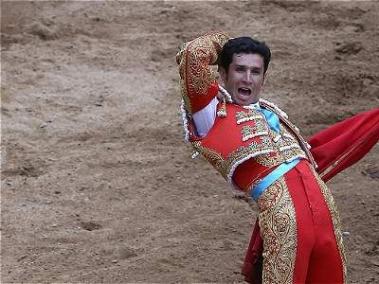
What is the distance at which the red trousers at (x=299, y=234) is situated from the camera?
3.42 metres

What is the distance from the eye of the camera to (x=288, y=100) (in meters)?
6.74

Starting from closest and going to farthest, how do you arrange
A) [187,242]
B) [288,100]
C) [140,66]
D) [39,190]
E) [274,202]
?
[274,202], [187,242], [39,190], [288,100], [140,66]

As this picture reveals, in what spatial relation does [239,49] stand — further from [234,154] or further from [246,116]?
[234,154]

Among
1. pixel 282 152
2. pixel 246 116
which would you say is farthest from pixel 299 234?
pixel 246 116

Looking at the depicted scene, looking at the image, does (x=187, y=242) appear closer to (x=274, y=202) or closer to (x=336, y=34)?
(x=274, y=202)

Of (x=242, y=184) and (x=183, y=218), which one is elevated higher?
(x=242, y=184)

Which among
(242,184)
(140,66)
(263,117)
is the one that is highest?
(263,117)

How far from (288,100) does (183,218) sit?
173 cm

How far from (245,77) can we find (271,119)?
0.21m

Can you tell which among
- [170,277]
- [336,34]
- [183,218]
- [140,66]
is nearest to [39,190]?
[183,218]

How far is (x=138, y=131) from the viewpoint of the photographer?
640 cm

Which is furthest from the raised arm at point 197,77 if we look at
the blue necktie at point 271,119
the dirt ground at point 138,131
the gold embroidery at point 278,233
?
the dirt ground at point 138,131

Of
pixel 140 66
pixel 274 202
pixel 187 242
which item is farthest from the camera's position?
pixel 140 66

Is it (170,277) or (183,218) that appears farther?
(183,218)
